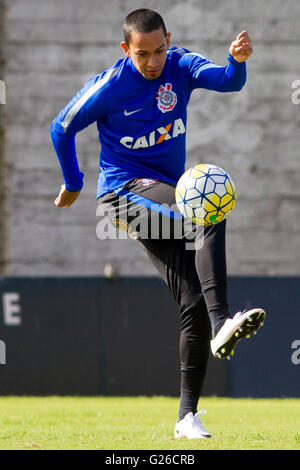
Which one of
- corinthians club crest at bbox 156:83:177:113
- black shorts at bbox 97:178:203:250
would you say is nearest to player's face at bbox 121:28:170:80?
corinthians club crest at bbox 156:83:177:113

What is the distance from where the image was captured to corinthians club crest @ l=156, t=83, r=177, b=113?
4449 mm

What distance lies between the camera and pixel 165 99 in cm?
446

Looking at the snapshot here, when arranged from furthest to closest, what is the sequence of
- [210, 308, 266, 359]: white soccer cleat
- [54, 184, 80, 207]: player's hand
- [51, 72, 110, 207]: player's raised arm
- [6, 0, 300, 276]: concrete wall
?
[6, 0, 300, 276]: concrete wall < [54, 184, 80, 207]: player's hand < [51, 72, 110, 207]: player's raised arm < [210, 308, 266, 359]: white soccer cleat

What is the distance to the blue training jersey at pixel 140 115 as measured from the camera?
174 inches

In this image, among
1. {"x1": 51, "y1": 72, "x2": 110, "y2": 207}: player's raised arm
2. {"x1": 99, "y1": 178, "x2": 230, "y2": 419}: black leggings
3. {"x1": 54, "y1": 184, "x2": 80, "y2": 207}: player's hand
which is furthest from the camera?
{"x1": 54, "y1": 184, "x2": 80, "y2": 207}: player's hand

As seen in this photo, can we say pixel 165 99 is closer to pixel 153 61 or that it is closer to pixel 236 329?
pixel 153 61

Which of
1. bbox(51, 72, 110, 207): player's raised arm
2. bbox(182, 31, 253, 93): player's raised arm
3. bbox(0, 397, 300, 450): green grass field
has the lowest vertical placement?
bbox(0, 397, 300, 450): green grass field

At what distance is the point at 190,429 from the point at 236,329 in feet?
2.37

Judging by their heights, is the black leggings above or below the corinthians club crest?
below

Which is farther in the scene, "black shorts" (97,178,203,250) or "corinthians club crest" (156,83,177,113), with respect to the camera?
"corinthians club crest" (156,83,177,113)

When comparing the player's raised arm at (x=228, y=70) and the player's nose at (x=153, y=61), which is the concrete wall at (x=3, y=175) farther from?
the player's nose at (x=153, y=61)

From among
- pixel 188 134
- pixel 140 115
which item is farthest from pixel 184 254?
pixel 188 134

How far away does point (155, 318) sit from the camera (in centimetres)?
933

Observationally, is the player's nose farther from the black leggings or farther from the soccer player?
the black leggings
